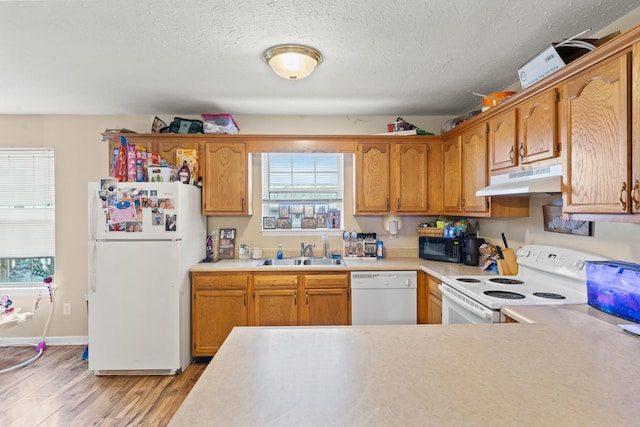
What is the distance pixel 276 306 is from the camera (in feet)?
9.39

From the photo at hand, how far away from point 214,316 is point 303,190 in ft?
5.28

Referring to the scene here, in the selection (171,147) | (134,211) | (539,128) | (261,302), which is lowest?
(261,302)

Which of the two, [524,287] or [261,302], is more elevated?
[524,287]

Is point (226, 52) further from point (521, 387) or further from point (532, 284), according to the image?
point (532, 284)

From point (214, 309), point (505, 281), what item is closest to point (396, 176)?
point (505, 281)

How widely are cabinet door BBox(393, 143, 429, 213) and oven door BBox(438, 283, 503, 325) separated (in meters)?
0.99

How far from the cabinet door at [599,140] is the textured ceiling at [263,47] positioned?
481 mm

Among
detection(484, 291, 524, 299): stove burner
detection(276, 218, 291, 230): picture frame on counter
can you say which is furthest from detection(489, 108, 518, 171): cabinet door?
detection(276, 218, 291, 230): picture frame on counter

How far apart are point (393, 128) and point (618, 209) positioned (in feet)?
7.11

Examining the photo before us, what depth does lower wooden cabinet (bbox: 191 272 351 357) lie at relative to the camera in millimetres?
2834

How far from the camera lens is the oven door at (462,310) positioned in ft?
5.69

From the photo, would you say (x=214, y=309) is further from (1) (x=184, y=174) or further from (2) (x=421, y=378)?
(2) (x=421, y=378)

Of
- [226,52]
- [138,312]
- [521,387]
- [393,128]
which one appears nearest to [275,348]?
[521,387]

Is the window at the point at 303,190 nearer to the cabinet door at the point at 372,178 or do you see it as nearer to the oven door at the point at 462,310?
the cabinet door at the point at 372,178
